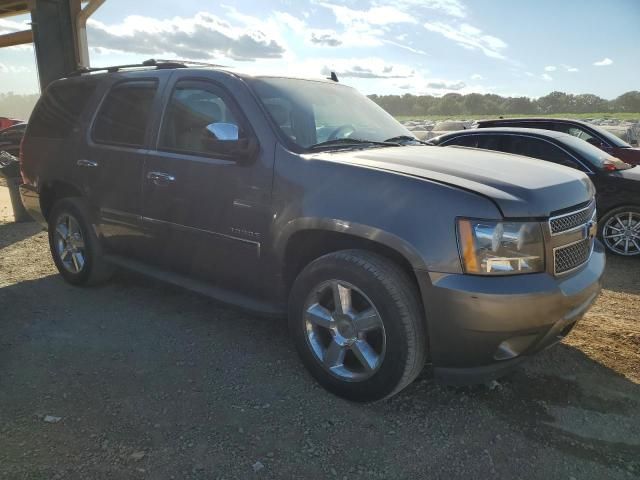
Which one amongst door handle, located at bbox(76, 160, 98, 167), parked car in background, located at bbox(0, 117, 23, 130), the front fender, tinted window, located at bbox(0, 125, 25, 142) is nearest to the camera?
the front fender

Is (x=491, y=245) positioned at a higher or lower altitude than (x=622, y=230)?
higher

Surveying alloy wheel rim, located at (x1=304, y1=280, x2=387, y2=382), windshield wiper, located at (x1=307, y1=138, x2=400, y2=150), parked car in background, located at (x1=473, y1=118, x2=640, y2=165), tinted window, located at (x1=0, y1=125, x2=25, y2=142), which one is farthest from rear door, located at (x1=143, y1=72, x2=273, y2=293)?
tinted window, located at (x1=0, y1=125, x2=25, y2=142)

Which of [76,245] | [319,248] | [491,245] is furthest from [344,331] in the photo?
[76,245]

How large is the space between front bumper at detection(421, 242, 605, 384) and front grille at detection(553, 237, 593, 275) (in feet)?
0.20

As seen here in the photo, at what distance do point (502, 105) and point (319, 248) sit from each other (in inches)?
3706

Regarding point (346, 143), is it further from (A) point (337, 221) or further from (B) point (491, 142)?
(B) point (491, 142)

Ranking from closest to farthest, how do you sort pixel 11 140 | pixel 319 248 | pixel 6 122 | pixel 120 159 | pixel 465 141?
pixel 319 248
pixel 120 159
pixel 465 141
pixel 11 140
pixel 6 122

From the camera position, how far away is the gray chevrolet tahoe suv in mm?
2506

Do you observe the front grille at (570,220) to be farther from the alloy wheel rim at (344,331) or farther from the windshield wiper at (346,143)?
the windshield wiper at (346,143)

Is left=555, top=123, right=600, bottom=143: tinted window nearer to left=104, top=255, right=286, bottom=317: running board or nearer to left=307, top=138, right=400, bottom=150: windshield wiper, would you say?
left=307, top=138, right=400, bottom=150: windshield wiper

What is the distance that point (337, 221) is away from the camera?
9.19 ft

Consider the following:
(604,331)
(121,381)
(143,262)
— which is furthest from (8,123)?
(604,331)

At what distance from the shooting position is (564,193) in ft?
9.16

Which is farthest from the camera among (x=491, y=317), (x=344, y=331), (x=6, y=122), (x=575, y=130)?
(x=6, y=122)
